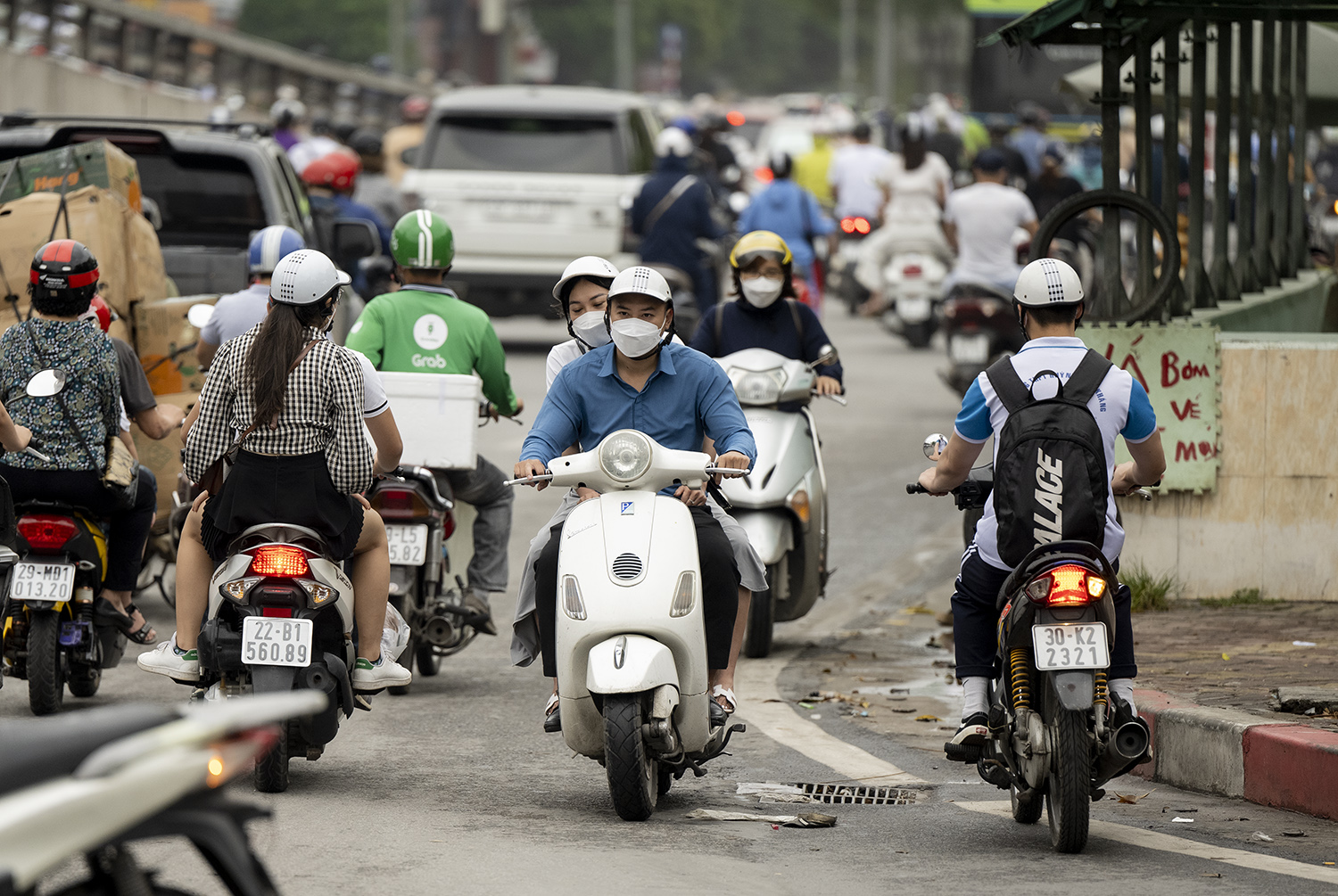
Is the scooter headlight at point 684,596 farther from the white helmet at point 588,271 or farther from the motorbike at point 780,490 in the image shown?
the motorbike at point 780,490

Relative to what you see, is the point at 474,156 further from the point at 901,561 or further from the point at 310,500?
the point at 310,500

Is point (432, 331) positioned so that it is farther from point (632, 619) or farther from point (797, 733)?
point (632, 619)

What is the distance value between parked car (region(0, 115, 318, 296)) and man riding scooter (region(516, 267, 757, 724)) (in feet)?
17.0

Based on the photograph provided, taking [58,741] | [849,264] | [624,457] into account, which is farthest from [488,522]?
[849,264]


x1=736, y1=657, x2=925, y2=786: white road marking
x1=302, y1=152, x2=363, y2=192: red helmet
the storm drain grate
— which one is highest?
x1=302, y1=152, x2=363, y2=192: red helmet

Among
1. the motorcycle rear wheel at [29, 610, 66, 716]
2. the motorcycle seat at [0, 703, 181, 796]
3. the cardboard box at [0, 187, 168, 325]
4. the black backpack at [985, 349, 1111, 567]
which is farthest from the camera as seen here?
the cardboard box at [0, 187, 168, 325]

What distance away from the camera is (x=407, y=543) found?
8.44 metres

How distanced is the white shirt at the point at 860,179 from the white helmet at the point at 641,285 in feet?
67.7

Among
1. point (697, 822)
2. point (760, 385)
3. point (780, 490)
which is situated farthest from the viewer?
point (760, 385)

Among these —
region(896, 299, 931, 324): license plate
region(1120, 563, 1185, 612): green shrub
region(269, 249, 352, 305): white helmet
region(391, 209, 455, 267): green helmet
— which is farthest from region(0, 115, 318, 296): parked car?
region(896, 299, 931, 324): license plate

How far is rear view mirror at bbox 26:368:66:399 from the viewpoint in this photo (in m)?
7.76

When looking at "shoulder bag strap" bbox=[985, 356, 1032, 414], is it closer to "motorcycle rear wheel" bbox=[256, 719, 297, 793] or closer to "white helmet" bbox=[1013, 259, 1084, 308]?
"white helmet" bbox=[1013, 259, 1084, 308]

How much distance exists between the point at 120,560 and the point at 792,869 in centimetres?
341

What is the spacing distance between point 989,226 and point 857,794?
35.6ft
